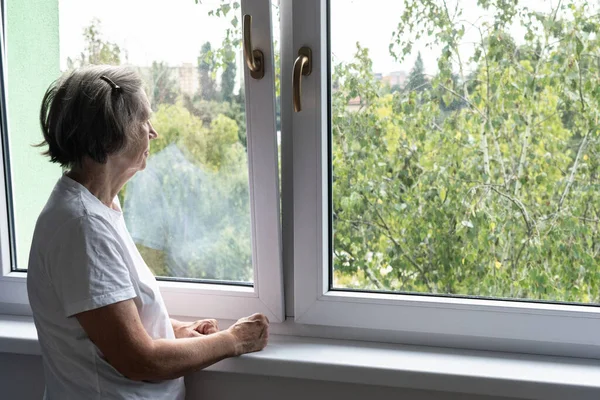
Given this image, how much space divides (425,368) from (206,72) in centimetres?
88

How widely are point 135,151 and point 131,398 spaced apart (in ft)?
1.67

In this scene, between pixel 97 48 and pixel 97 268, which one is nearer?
pixel 97 268

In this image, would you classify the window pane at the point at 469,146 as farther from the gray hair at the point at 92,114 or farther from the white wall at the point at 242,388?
the gray hair at the point at 92,114

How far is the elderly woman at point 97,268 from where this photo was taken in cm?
131

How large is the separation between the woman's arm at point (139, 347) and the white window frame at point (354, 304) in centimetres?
31

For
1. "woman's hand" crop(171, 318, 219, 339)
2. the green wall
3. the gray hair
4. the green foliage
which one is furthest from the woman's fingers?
the green foliage

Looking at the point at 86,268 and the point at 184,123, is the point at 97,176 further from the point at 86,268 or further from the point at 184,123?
the point at 184,123

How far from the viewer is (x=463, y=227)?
162cm

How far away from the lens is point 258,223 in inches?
67.6

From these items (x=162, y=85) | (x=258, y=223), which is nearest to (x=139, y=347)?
(x=258, y=223)

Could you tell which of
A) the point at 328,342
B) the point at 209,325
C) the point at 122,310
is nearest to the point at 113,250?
the point at 122,310

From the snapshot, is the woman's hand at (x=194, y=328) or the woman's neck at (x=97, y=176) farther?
the woman's hand at (x=194, y=328)

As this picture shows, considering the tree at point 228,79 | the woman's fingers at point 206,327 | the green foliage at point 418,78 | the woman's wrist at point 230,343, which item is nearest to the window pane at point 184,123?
the tree at point 228,79

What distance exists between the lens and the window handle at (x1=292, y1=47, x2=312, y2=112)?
5.13 ft
